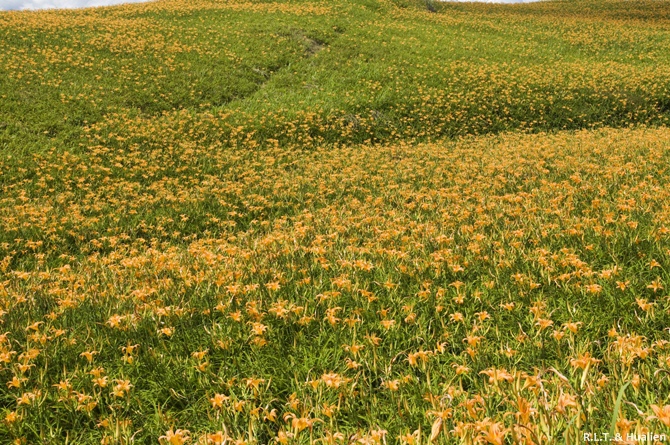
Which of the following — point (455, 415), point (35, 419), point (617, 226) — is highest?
point (617, 226)

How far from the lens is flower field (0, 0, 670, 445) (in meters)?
2.30

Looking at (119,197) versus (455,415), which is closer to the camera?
(455,415)

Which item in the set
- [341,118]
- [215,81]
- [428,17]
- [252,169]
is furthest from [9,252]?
[428,17]

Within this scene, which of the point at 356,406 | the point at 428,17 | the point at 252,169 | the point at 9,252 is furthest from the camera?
the point at 428,17

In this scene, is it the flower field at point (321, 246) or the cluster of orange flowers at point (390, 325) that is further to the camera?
the flower field at point (321, 246)

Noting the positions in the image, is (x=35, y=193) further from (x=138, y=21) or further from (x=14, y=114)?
(x=138, y=21)

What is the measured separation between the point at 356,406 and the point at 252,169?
994 centimetres

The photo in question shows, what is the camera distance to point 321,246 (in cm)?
448

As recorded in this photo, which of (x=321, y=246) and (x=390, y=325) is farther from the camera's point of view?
(x=321, y=246)

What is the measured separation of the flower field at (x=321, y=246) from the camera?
7.56 ft

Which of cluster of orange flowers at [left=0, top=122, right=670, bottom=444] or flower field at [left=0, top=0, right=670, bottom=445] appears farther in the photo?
flower field at [left=0, top=0, right=670, bottom=445]

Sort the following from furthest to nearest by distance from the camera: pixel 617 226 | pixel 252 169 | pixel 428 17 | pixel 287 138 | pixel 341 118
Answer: pixel 428 17
pixel 341 118
pixel 287 138
pixel 252 169
pixel 617 226

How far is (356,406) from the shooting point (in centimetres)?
241

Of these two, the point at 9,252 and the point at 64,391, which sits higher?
the point at 64,391
